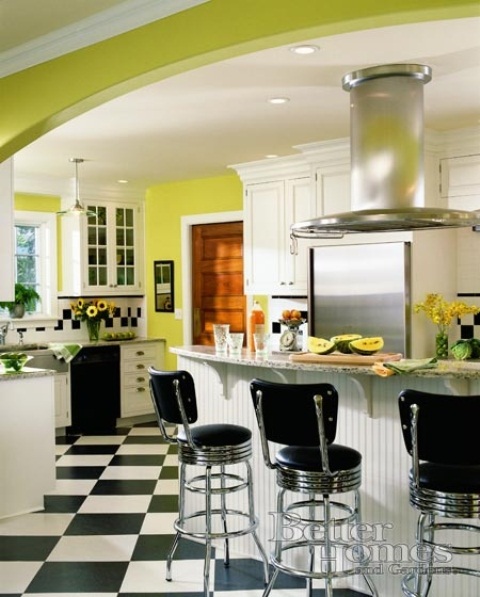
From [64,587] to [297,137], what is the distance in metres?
3.41

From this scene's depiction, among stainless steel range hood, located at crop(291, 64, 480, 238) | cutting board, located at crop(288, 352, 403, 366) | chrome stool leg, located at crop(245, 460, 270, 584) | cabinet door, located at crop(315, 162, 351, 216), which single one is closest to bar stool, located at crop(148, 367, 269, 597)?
chrome stool leg, located at crop(245, 460, 270, 584)

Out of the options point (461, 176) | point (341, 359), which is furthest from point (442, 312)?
point (341, 359)

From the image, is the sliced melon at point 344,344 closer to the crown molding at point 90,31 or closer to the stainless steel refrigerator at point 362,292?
the stainless steel refrigerator at point 362,292

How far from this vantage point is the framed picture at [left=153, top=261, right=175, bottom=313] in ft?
26.1

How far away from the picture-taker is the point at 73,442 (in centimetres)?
692

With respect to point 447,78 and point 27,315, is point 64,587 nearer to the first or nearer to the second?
point 447,78

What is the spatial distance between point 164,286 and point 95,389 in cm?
132

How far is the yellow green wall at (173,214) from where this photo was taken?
24.2 ft

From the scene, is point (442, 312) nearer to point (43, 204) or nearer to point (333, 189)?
point (333, 189)

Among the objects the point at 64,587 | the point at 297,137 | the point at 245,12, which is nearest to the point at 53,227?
the point at 297,137

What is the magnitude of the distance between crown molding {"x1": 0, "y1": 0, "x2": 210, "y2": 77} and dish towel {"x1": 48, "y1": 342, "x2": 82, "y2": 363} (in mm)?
3455

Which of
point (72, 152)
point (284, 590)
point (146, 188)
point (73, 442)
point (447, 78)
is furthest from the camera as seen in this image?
point (146, 188)

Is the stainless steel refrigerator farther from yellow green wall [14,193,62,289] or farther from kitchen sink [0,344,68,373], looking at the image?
yellow green wall [14,193,62,289]

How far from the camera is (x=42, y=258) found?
7.69 meters
